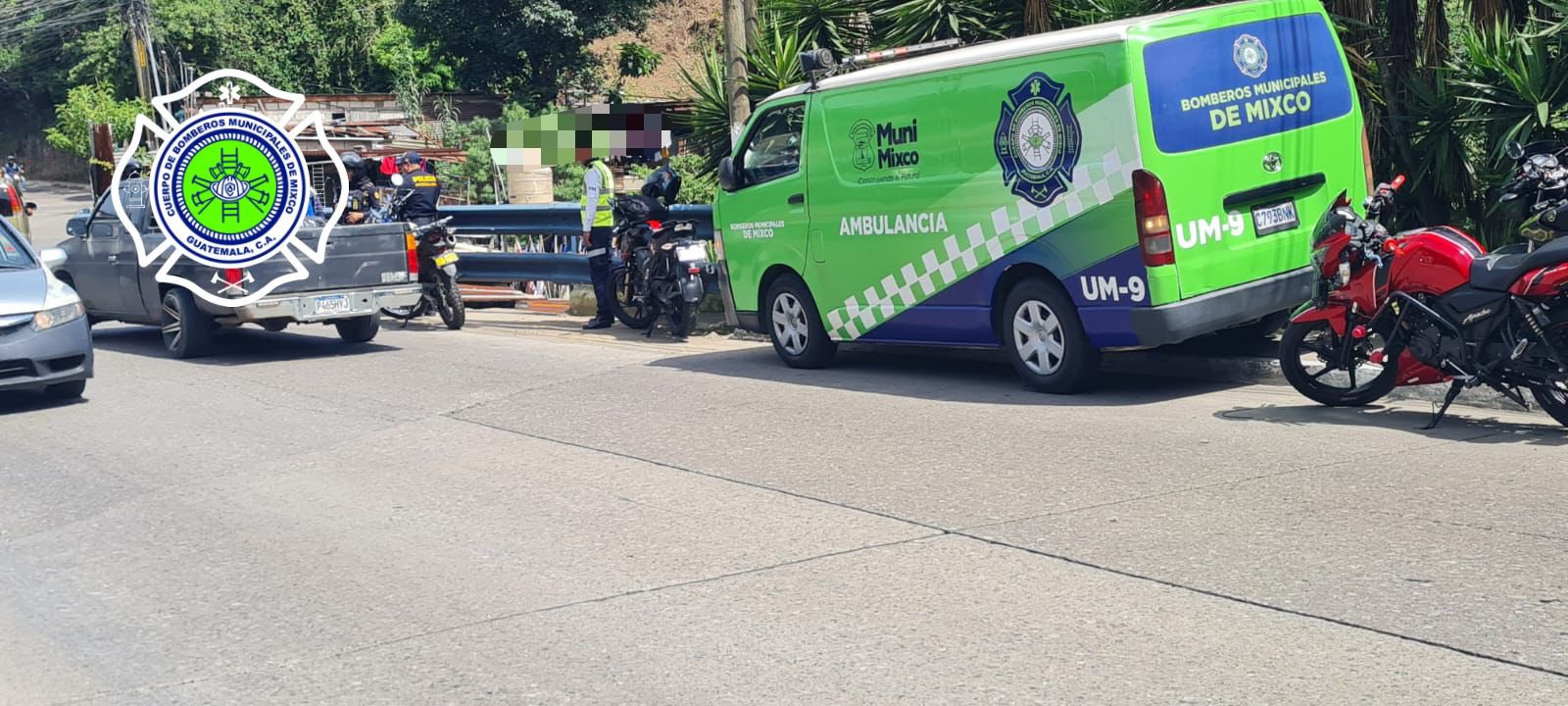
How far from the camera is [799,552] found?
6543 millimetres

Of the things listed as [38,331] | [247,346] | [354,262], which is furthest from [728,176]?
[247,346]

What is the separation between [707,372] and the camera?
40.3 feet

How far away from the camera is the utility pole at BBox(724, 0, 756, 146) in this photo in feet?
51.0

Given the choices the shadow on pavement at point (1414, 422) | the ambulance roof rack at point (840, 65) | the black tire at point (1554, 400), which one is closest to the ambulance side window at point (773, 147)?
the ambulance roof rack at point (840, 65)

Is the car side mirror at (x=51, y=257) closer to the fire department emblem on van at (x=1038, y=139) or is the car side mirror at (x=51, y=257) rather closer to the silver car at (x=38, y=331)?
the silver car at (x=38, y=331)

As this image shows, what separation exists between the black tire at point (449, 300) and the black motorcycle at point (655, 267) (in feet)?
6.15

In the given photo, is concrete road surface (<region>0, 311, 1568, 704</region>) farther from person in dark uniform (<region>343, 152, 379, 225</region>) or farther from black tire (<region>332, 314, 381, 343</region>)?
person in dark uniform (<region>343, 152, 379, 225</region>)

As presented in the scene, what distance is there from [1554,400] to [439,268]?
37.5 ft

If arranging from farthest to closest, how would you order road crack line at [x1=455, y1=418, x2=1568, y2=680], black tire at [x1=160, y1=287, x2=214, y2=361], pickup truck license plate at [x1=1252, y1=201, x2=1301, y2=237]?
black tire at [x1=160, y1=287, x2=214, y2=361] < pickup truck license plate at [x1=1252, y1=201, x2=1301, y2=237] < road crack line at [x1=455, y1=418, x2=1568, y2=680]

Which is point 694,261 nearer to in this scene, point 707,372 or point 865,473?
point 707,372

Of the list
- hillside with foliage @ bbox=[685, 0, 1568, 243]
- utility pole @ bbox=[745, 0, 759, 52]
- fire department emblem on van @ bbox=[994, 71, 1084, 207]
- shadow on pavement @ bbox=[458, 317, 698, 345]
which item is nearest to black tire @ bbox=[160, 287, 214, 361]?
shadow on pavement @ bbox=[458, 317, 698, 345]

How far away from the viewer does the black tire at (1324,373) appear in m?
8.80

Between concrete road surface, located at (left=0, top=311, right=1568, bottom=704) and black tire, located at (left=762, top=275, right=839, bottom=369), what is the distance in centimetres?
109

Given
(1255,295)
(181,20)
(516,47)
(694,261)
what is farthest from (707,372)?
(181,20)
